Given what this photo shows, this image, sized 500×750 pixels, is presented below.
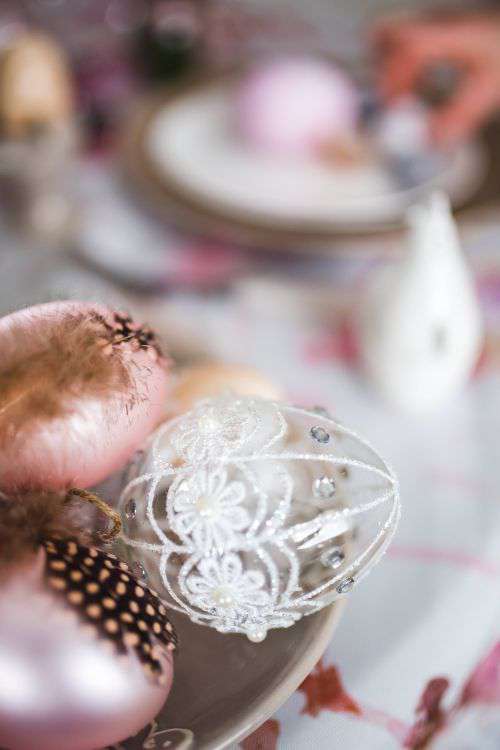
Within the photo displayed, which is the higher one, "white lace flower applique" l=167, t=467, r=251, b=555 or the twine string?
"white lace flower applique" l=167, t=467, r=251, b=555

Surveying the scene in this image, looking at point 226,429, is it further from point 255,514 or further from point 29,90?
point 29,90

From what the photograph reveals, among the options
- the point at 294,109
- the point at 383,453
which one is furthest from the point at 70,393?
the point at 294,109

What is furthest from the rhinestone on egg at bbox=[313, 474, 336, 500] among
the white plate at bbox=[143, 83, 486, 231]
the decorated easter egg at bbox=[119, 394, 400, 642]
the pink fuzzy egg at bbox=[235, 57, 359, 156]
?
the pink fuzzy egg at bbox=[235, 57, 359, 156]

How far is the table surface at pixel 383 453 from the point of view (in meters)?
0.33

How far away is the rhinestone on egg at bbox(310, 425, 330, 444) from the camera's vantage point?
31 cm

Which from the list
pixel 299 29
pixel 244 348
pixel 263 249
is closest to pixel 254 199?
pixel 263 249

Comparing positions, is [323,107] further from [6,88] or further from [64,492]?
[64,492]

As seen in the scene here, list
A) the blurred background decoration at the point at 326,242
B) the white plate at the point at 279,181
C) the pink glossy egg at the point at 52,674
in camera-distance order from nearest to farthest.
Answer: the pink glossy egg at the point at 52,674 → the blurred background decoration at the point at 326,242 → the white plate at the point at 279,181

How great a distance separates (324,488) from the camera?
298 mm

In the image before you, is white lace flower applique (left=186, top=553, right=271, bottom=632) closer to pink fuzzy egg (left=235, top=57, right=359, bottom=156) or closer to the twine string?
the twine string

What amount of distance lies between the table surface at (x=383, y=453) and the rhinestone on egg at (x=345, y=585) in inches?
2.0

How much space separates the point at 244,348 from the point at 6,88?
0.36 meters

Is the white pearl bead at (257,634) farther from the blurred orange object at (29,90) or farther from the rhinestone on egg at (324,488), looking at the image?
the blurred orange object at (29,90)

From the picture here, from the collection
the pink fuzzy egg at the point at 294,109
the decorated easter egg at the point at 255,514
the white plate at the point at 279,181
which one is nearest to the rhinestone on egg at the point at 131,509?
the decorated easter egg at the point at 255,514
